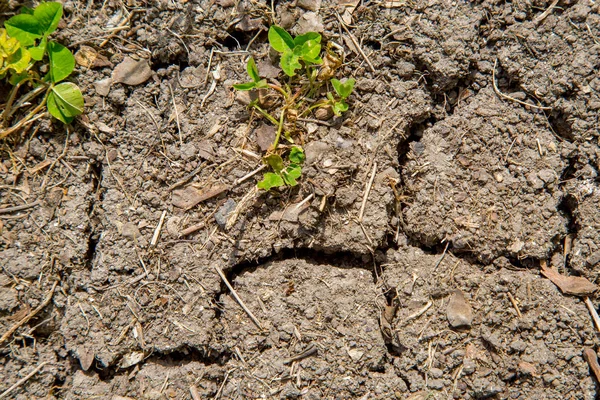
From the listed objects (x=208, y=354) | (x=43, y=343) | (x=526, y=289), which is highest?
(x=526, y=289)

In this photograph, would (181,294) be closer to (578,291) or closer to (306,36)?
(306,36)

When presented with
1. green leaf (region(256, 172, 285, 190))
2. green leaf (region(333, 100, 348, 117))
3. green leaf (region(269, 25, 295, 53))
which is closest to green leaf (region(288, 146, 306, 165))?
green leaf (region(256, 172, 285, 190))

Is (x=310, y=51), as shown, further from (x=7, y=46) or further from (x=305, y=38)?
(x=7, y=46)

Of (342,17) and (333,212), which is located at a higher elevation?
(342,17)

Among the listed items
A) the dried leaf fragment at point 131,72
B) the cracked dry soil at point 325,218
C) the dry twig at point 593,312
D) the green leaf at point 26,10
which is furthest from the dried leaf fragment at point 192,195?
the dry twig at point 593,312

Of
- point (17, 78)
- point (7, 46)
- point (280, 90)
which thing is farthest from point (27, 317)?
point (280, 90)

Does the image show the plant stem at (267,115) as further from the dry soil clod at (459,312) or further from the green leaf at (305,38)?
the dry soil clod at (459,312)

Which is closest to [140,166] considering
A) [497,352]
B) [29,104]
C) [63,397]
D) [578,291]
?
[29,104]
